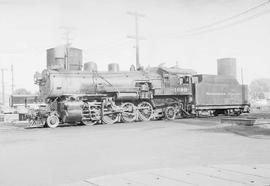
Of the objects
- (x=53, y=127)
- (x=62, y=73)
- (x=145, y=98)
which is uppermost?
(x=62, y=73)

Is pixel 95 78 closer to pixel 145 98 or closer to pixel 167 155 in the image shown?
pixel 145 98

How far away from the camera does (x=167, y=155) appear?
24.2 ft

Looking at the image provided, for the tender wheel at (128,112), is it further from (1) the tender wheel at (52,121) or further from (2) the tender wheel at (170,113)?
(1) the tender wheel at (52,121)

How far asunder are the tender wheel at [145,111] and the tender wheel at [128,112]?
46cm

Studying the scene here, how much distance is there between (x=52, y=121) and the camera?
16719 millimetres

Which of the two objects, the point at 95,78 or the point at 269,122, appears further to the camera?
the point at 95,78

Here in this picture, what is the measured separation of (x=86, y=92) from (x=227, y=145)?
11073 mm

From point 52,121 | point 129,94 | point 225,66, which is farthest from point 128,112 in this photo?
point 225,66

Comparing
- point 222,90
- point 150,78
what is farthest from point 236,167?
point 222,90

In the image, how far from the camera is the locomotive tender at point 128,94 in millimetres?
17719

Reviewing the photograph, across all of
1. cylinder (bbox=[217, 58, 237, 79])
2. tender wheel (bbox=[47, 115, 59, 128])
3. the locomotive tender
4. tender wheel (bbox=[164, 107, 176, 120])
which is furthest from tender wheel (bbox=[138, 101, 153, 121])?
cylinder (bbox=[217, 58, 237, 79])

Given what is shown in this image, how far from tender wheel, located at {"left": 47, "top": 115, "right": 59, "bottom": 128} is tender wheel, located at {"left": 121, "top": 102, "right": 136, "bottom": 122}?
12.7ft

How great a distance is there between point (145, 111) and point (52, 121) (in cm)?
567

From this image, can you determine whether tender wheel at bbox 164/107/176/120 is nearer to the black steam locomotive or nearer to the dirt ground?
the black steam locomotive
